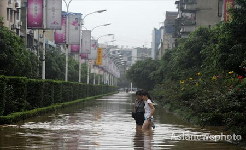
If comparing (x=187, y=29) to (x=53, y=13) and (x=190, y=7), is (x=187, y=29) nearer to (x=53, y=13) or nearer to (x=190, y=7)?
(x=190, y=7)

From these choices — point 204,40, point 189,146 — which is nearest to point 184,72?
point 204,40

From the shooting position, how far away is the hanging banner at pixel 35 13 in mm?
33438

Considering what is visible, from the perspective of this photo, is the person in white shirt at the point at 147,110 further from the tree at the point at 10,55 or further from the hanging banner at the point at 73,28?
the hanging banner at the point at 73,28

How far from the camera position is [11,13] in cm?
6562

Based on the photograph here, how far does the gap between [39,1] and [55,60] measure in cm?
2556

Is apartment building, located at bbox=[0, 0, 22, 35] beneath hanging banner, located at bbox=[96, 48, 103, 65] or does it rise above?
above

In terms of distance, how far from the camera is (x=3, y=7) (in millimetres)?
62719

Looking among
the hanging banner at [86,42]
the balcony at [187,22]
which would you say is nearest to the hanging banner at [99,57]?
the hanging banner at [86,42]

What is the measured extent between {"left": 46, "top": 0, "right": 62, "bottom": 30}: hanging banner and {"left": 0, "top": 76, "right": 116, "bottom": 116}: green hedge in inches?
152

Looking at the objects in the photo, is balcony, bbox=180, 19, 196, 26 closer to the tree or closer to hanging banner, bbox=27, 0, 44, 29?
the tree

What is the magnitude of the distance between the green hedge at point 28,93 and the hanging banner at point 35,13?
3.93m

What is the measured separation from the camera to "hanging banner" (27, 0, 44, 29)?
3344 cm

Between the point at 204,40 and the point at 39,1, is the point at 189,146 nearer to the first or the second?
the point at 39,1

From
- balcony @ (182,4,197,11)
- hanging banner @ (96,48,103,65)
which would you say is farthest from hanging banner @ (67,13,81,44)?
balcony @ (182,4,197,11)
